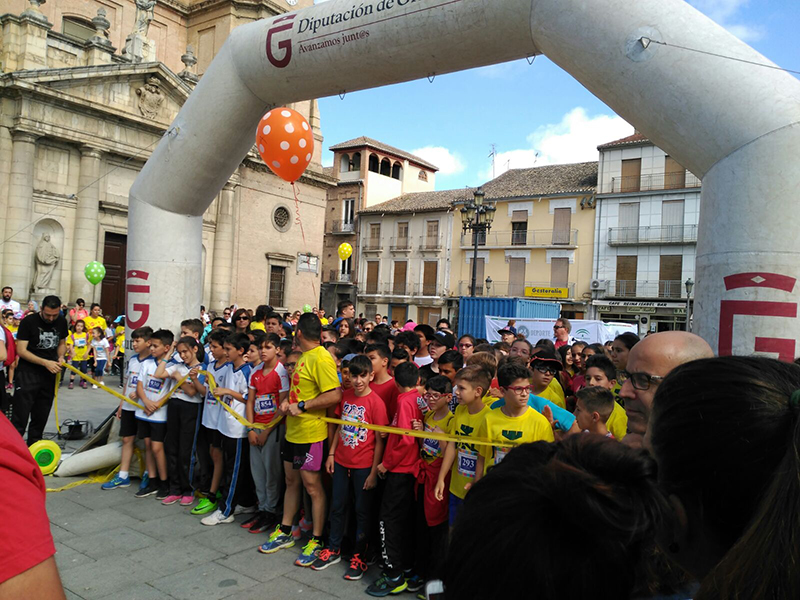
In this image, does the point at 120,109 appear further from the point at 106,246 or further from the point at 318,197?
the point at 318,197

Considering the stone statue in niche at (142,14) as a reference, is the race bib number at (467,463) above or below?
below

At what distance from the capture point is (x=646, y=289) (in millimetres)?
32719

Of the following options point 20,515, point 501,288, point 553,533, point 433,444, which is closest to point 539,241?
point 501,288

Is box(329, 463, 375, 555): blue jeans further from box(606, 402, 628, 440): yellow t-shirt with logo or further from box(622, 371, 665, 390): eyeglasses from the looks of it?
box(622, 371, 665, 390): eyeglasses

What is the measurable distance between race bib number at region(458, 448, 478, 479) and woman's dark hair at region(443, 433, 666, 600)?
3.25 m

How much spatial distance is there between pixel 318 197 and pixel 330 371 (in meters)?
23.9

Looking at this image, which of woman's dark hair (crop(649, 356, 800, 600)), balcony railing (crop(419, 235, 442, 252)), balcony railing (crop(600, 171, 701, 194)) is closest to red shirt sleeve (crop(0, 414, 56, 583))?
woman's dark hair (crop(649, 356, 800, 600))

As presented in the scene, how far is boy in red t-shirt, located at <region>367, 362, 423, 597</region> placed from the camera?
4.34 meters

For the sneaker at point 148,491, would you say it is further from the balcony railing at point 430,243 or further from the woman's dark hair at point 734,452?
the balcony railing at point 430,243

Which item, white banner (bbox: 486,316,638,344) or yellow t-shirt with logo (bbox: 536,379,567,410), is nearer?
yellow t-shirt with logo (bbox: 536,379,567,410)

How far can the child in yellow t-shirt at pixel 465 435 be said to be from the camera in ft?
13.7

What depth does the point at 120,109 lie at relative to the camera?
20.6m

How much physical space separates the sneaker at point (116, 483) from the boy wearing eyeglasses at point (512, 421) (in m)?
4.43

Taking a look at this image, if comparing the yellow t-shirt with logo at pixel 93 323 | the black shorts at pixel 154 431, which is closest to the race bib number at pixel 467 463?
the black shorts at pixel 154 431
